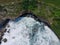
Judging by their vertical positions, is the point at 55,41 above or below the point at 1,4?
below

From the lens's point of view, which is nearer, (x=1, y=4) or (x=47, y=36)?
(x=47, y=36)

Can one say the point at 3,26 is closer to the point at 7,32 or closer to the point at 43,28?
the point at 7,32

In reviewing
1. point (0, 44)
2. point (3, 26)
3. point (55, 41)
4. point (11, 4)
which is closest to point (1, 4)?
point (11, 4)

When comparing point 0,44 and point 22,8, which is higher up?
point 22,8

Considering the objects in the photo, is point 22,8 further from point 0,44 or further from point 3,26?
point 0,44

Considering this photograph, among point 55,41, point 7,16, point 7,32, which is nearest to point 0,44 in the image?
point 7,32

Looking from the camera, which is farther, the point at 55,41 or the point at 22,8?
the point at 22,8
